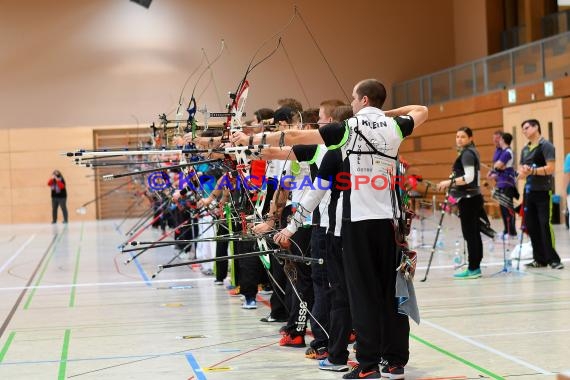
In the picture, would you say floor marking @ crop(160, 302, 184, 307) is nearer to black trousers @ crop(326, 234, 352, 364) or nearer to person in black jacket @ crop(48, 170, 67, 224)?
black trousers @ crop(326, 234, 352, 364)

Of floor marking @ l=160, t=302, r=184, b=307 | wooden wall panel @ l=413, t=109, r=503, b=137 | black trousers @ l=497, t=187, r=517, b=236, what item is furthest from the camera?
wooden wall panel @ l=413, t=109, r=503, b=137

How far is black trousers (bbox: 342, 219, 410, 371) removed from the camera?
4613 millimetres

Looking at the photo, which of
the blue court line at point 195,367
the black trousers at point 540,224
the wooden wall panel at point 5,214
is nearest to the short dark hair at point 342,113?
the blue court line at point 195,367

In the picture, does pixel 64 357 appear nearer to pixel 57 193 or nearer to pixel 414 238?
pixel 414 238

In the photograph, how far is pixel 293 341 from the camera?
231 inches

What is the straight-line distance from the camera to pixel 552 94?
17625 mm

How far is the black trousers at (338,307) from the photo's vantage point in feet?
16.3

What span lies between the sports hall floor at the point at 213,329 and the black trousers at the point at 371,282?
1.28ft

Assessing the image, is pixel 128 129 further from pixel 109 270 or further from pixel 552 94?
pixel 109 270

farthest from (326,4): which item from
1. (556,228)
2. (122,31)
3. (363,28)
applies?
(556,228)

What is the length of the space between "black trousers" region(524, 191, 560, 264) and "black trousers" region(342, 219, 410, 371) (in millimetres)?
5305

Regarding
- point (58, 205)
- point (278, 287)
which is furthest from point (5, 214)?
point (278, 287)

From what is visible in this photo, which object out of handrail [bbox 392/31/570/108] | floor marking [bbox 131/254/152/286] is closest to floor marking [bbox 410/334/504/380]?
floor marking [bbox 131/254/152/286]

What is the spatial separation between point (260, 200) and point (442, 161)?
17.8 meters
